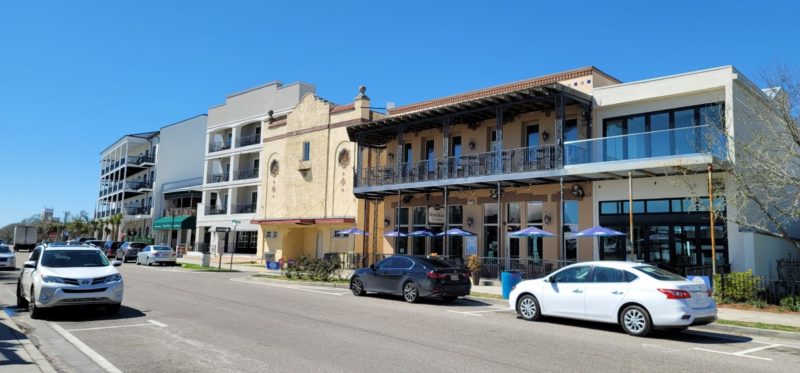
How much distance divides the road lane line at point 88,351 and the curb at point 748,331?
11813 millimetres

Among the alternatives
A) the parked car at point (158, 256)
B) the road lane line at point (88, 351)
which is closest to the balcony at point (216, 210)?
the parked car at point (158, 256)

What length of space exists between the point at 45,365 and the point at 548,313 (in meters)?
9.80

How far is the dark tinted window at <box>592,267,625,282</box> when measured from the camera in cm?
1173

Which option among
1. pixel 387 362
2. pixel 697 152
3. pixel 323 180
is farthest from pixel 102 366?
pixel 323 180

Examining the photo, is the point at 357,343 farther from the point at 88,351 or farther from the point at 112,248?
the point at 112,248

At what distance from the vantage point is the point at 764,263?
19703 mm

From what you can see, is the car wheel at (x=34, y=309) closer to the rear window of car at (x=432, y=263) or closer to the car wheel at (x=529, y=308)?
the rear window of car at (x=432, y=263)

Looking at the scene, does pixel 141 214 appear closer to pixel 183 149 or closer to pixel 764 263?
pixel 183 149

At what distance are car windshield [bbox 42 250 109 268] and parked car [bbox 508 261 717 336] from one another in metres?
10.1

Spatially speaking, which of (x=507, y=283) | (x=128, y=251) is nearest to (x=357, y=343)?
(x=507, y=283)

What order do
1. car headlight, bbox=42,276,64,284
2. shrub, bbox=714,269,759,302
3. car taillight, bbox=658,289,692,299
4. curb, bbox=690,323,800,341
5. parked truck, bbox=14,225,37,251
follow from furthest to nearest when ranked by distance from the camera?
parked truck, bbox=14,225,37,251 → shrub, bbox=714,269,759,302 → car headlight, bbox=42,276,64,284 → curb, bbox=690,323,800,341 → car taillight, bbox=658,289,692,299

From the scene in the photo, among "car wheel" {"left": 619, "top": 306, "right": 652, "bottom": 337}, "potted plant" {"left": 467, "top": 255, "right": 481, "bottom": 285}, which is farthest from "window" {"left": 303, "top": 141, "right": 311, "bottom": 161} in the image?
"car wheel" {"left": 619, "top": 306, "right": 652, "bottom": 337}

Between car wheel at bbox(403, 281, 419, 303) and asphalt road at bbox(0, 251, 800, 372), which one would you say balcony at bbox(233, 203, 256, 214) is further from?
asphalt road at bbox(0, 251, 800, 372)

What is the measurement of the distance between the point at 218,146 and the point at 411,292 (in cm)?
3776
